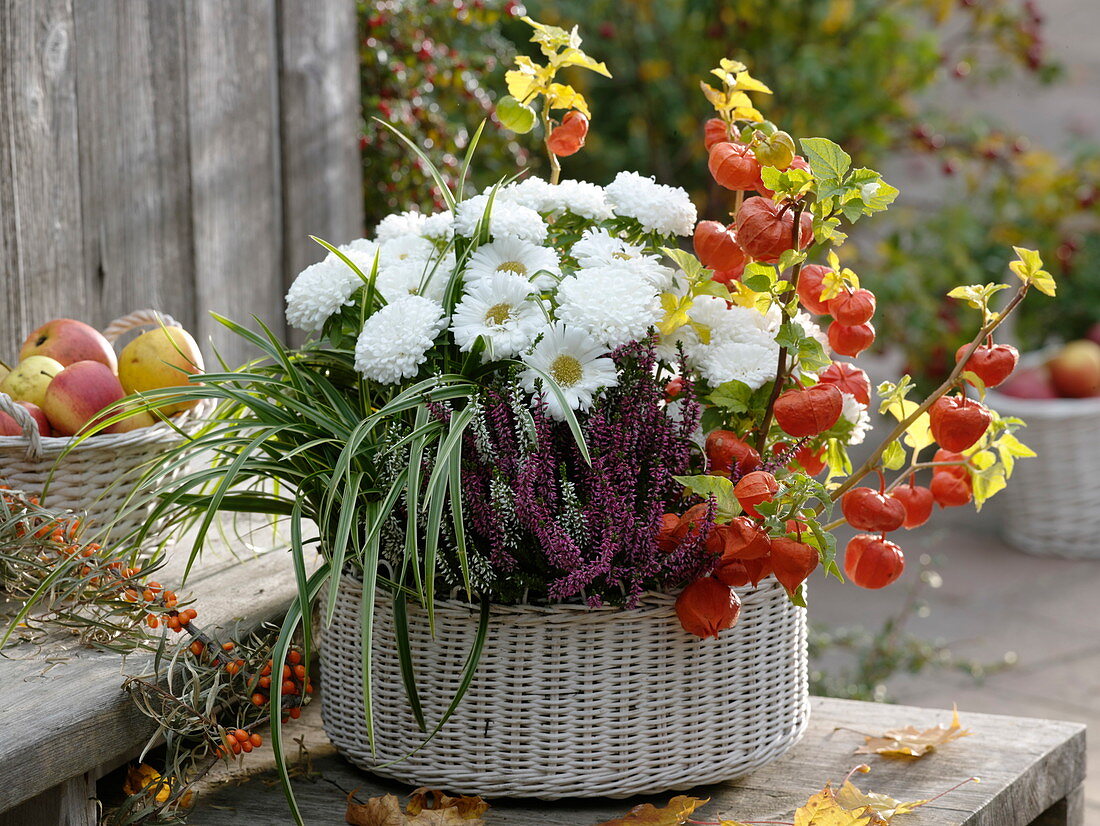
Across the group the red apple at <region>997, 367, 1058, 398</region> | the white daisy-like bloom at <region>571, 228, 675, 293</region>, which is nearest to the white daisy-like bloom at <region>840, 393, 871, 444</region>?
the white daisy-like bloom at <region>571, 228, 675, 293</region>

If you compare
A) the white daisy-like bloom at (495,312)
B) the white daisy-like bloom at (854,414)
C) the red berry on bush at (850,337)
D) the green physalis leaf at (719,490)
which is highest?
the white daisy-like bloom at (495,312)

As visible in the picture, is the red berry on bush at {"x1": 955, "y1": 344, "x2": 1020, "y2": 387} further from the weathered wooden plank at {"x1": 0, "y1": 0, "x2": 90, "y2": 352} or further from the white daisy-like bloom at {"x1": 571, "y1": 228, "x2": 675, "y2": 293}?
the weathered wooden plank at {"x1": 0, "y1": 0, "x2": 90, "y2": 352}

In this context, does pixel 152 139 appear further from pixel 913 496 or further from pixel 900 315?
→ pixel 900 315

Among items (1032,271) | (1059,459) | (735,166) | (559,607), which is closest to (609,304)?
(735,166)

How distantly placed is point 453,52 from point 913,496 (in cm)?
163

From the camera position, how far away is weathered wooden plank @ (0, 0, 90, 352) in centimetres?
163

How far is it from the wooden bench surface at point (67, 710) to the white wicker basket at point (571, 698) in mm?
199

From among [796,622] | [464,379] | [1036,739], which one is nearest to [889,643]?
[1036,739]

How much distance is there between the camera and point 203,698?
1114 mm

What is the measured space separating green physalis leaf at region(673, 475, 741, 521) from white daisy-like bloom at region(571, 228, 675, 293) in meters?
0.20

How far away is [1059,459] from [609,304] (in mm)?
2856

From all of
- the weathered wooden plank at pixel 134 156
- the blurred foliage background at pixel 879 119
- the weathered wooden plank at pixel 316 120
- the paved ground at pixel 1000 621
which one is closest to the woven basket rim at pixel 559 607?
the weathered wooden plank at pixel 134 156

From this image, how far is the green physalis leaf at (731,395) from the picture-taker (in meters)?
1.15

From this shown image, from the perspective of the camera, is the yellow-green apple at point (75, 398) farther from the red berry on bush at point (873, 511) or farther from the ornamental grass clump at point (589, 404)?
the red berry on bush at point (873, 511)
